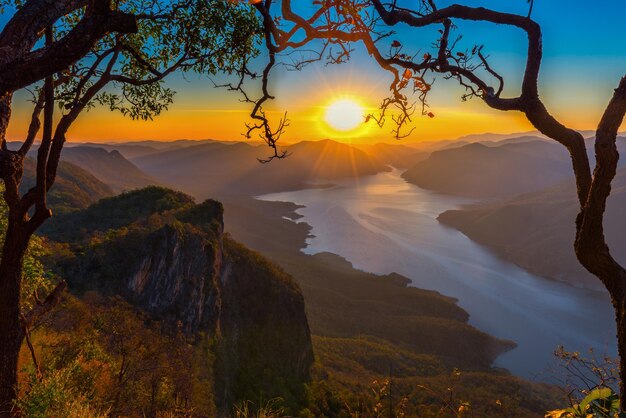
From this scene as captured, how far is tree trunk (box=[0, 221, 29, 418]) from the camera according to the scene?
19.4 ft

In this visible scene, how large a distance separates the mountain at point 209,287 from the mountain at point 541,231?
110436 millimetres

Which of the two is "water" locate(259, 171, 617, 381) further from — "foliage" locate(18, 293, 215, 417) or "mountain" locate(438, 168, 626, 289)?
"foliage" locate(18, 293, 215, 417)

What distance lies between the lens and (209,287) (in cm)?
4294

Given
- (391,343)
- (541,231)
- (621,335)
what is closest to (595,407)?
(621,335)

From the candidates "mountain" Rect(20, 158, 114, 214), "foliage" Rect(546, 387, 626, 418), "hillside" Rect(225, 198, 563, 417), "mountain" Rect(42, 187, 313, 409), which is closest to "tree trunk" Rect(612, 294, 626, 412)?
"foliage" Rect(546, 387, 626, 418)

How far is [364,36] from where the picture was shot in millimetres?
6562

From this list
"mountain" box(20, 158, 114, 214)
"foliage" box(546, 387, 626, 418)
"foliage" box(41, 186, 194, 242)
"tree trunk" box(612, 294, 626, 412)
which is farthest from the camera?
"mountain" box(20, 158, 114, 214)

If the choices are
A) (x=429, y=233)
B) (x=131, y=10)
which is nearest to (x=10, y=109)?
(x=131, y=10)

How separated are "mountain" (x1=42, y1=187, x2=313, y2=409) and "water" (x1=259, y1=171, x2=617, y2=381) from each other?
39.0 metres

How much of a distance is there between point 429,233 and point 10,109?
162 metres

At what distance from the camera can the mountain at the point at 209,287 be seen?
3441 cm

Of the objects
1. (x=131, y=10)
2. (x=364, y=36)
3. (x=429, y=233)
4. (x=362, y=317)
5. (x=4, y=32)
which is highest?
(x=131, y=10)

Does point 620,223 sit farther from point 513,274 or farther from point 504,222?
point 513,274

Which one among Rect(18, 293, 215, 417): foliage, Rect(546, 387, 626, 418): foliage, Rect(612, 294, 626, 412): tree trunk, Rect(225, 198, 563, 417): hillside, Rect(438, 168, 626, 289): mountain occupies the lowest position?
Rect(225, 198, 563, 417): hillside
